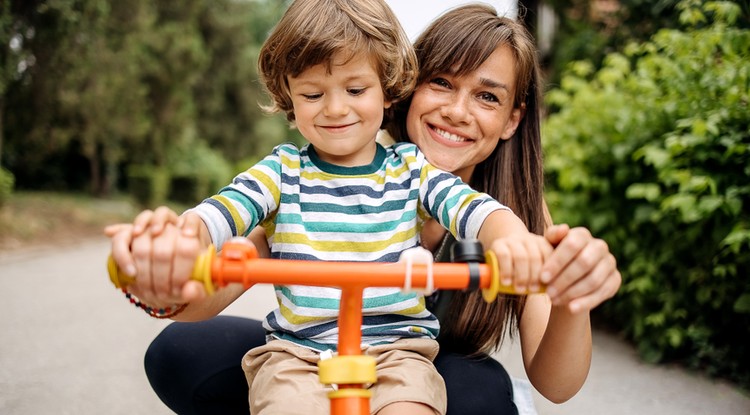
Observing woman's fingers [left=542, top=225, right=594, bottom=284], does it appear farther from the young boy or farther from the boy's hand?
the young boy

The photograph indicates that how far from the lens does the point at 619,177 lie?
4.09 m

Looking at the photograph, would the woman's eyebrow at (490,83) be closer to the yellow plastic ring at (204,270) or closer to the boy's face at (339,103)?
the boy's face at (339,103)

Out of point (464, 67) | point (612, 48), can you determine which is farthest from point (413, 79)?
point (612, 48)

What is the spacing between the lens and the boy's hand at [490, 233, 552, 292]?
4.16 feet

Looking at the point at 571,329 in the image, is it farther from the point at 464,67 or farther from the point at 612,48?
the point at 612,48

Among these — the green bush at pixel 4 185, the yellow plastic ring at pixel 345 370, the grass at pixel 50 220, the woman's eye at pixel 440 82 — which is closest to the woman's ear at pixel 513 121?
the woman's eye at pixel 440 82

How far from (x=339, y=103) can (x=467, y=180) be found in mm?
975

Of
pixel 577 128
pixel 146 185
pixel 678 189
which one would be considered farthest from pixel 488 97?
pixel 146 185

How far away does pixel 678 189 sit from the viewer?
11.9 feet

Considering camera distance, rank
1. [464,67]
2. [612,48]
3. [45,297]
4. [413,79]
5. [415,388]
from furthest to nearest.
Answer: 1. [612,48]
2. [45,297]
3. [464,67]
4. [413,79]
5. [415,388]

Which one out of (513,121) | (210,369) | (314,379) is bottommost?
(210,369)

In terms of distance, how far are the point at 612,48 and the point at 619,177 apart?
481cm

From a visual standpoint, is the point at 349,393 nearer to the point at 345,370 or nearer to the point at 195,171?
the point at 345,370

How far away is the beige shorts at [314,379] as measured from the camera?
158cm
